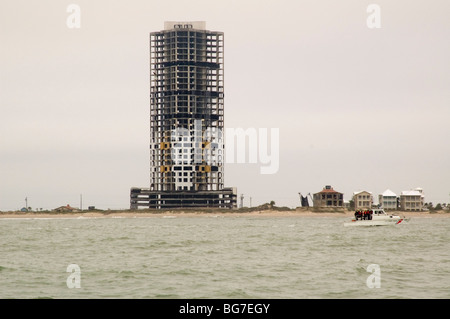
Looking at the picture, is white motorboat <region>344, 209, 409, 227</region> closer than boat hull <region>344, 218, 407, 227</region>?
No

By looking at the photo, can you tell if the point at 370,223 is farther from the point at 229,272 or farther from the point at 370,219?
the point at 229,272

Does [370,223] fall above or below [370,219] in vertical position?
below

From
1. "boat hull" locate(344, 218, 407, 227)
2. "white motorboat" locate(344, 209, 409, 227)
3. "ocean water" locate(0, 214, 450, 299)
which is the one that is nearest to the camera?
"ocean water" locate(0, 214, 450, 299)

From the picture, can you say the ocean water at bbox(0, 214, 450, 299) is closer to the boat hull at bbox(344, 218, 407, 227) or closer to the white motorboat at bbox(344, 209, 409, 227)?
the boat hull at bbox(344, 218, 407, 227)

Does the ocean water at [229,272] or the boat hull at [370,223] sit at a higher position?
the ocean water at [229,272]

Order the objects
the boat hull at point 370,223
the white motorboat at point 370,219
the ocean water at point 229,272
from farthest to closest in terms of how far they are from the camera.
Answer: the white motorboat at point 370,219 → the boat hull at point 370,223 → the ocean water at point 229,272

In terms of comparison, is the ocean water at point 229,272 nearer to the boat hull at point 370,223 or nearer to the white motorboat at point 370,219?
the boat hull at point 370,223

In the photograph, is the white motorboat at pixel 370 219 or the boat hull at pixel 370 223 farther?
the white motorboat at pixel 370 219

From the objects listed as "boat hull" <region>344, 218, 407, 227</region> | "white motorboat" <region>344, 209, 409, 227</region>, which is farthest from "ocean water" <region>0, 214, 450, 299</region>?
"white motorboat" <region>344, 209, 409, 227</region>

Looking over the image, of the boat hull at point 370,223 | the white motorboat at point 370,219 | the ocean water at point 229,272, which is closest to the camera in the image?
the ocean water at point 229,272

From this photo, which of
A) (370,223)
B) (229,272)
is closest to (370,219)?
(370,223)

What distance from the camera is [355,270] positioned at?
52250mm

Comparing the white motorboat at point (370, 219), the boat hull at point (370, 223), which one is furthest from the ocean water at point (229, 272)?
the white motorboat at point (370, 219)
